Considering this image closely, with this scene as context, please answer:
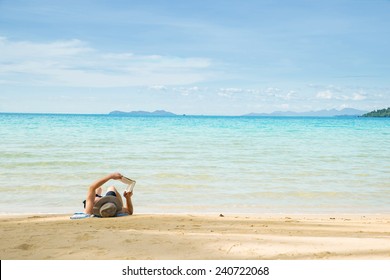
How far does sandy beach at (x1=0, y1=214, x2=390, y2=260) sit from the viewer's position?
5.24 meters

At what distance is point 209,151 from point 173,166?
6046 mm

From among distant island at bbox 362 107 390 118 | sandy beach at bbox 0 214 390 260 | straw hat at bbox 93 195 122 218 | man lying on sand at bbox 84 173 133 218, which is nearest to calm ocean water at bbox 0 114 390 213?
man lying on sand at bbox 84 173 133 218

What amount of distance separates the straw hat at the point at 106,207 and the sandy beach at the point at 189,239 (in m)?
0.30

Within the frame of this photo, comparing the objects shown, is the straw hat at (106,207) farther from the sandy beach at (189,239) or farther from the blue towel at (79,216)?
the sandy beach at (189,239)

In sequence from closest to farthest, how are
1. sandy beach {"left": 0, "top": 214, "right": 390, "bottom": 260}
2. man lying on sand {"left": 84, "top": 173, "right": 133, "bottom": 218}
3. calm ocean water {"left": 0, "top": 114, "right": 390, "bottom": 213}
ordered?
sandy beach {"left": 0, "top": 214, "right": 390, "bottom": 260} < man lying on sand {"left": 84, "top": 173, "right": 133, "bottom": 218} < calm ocean water {"left": 0, "top": 114, "right": 390, "bottom": 213}

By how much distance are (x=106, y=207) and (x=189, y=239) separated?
8.86 feet

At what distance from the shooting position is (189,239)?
19.5 feet

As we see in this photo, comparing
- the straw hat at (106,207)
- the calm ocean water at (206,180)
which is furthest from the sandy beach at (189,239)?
the calm ocean water at (206,180)

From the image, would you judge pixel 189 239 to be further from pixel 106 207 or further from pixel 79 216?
pixel 79 216

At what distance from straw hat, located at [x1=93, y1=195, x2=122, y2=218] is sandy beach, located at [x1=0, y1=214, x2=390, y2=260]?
302 millimetres

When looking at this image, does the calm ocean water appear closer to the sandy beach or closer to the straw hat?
the straw hat
